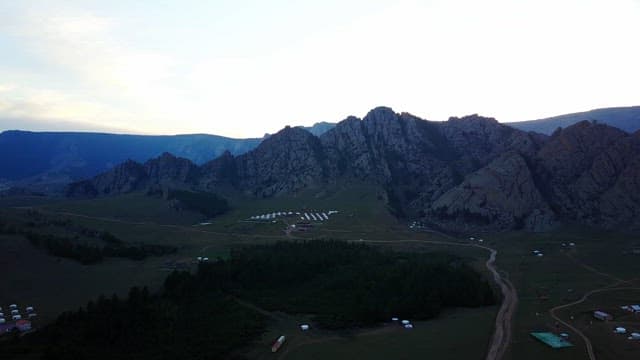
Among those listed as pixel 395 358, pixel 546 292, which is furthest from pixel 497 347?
pixel 546 292

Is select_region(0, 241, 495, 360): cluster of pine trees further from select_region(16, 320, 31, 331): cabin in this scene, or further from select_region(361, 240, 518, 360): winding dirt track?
select_region(16, 320, 31, 331): cabin

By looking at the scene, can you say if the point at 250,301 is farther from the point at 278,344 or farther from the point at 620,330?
the point at 620,330

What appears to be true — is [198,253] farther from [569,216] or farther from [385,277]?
[569,216]

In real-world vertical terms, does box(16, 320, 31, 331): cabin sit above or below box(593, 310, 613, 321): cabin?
above

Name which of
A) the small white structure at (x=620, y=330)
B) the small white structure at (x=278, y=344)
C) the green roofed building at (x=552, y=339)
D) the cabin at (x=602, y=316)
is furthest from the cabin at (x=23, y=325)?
the cabin at (x=602, y=316)

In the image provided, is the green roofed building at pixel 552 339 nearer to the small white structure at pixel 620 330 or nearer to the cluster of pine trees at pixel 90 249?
the small white structure at pixel 620 330

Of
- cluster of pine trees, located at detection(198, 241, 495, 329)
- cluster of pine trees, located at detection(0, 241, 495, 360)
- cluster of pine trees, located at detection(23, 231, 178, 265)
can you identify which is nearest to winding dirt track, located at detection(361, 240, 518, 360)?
cluster of pine trees, located at detection(198, 241, 495, 329)

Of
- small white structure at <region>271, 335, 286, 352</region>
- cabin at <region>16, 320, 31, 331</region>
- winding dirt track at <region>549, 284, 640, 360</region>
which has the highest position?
cabin at <region>16, 320, 31, 331</region>

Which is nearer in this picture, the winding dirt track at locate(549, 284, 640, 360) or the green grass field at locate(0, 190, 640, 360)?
the winding dirt track at locate(549, 284, 640, 360)
